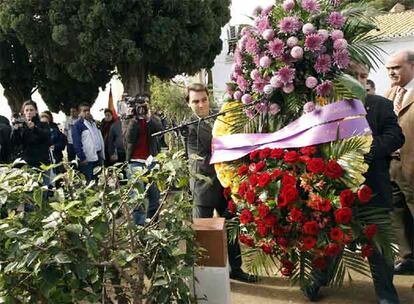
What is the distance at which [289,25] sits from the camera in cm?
298

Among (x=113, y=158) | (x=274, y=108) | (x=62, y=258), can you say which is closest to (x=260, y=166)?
(x=274, y=108)

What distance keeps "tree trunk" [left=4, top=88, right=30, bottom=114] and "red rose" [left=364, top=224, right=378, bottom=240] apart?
68.1 feet

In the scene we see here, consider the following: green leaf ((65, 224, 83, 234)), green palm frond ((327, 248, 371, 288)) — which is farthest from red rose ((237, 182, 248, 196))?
green leaf ((65, 224, 83, 234))

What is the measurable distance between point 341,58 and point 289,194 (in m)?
0.86

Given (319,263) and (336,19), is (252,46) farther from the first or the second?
(319,263)

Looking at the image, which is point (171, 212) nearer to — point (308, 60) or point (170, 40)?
point (308, 60)

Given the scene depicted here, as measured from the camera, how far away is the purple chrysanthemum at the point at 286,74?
118 inches

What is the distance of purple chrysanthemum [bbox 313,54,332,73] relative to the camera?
2.96m

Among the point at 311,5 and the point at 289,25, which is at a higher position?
the point at 311,5

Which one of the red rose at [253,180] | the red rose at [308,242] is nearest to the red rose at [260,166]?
the red rose at [253,180]

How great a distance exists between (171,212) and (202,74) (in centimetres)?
1974

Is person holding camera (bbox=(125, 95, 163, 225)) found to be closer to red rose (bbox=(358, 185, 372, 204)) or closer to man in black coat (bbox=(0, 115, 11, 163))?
man in black coat (bbox=(0, 115, 11, 163))

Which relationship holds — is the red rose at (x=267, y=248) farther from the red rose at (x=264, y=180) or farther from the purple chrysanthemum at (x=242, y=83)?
the purple chrysanthemum at (x=242, y=83)

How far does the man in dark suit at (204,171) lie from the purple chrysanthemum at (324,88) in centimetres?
117
